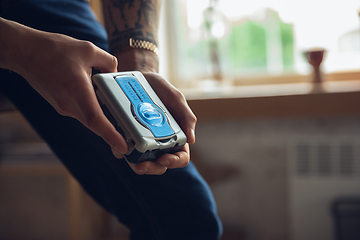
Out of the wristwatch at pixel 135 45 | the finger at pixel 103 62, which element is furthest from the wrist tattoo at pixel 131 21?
the finger at pixel 103 62

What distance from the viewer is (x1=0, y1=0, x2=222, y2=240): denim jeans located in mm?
452

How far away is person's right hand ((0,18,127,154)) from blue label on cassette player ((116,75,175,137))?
4 centimetres

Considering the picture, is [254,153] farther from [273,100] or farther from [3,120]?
[3,120]

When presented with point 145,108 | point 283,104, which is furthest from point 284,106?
point 145,108

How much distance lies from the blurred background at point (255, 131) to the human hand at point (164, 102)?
60cm

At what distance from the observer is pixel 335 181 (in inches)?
46.4

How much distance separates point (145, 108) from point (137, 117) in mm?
20

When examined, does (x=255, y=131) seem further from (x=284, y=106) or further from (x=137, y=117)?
(x=137, y=117)

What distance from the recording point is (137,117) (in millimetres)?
322

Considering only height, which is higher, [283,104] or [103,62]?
[103,62]

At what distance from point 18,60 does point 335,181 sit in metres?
1.21

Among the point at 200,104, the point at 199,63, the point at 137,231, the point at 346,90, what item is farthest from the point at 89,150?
the point at 199,63

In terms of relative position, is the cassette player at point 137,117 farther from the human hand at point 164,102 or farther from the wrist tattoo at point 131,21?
the wrist tattoo at point 131,21

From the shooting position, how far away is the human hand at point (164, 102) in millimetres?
312
